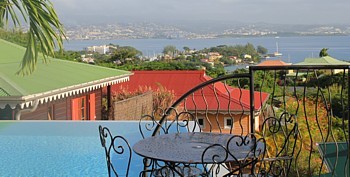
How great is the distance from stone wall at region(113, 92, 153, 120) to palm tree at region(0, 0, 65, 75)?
278 centimetres

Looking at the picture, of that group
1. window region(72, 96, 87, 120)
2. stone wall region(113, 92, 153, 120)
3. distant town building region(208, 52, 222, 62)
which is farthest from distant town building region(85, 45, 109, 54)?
stone wall region(113, 92, 153, 120)

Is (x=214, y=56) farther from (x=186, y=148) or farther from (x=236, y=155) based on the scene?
→ (x=236, y=155)

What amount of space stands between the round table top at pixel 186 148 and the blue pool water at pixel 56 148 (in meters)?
2.79

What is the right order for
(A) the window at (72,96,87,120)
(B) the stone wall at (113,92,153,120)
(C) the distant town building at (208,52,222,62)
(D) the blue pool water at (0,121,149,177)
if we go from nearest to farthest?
1. (D) the blue pool water at (0,121,149,177)
2. (B) the stone wall at (113,92,153,120)
3. (A) the window at (72,96,87,120)
4. (C) the distant town building at (208,52,222,62)

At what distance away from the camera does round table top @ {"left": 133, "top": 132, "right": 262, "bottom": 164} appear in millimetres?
2227

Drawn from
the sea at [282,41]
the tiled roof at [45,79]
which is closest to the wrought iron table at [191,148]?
the tiled roof at [45,79]

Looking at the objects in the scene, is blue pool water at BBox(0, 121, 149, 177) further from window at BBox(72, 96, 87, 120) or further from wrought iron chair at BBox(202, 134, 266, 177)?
wrought iron chair at BBox(202, 134, 266, 177)

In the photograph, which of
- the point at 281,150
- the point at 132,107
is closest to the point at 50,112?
the point at 132,107

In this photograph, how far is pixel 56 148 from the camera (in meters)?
7.04

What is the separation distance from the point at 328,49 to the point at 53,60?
1602cm

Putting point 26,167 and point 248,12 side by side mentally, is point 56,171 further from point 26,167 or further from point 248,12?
point 248,12

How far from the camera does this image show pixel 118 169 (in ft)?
19.1

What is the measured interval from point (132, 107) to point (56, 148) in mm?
2555

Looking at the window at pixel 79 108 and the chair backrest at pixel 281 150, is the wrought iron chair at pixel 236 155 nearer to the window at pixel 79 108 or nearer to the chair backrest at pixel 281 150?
the chair backrest at pixel 281 150
